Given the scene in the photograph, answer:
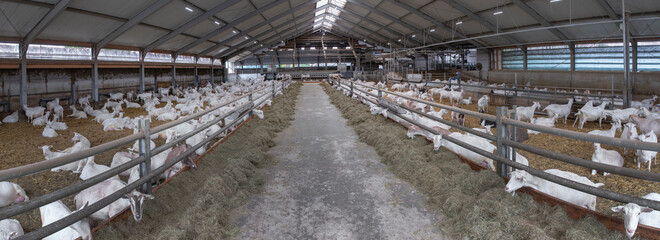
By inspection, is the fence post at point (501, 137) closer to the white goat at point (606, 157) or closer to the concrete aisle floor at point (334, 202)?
the concrete aisle floor at point (334, 202)

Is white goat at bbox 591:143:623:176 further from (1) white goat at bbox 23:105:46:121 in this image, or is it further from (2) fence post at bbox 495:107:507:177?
(1) white goat at bbox 23:105:46:121

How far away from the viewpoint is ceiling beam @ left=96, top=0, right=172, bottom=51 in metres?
18.1

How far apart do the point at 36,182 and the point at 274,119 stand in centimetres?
590

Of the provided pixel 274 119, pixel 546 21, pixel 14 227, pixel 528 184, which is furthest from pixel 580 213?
pixel 546 21

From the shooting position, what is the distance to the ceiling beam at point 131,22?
59.3ft

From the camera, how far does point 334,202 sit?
4.67 m

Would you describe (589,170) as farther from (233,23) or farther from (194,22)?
(233,23)

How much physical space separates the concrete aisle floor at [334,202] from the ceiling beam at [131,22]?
14.1 m

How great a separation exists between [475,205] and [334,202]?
1.65 m

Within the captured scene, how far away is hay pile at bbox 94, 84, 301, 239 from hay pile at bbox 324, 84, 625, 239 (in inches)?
88.7

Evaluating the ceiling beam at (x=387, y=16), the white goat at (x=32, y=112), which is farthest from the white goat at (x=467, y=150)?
the ceiling beam at (x=387, y=16)

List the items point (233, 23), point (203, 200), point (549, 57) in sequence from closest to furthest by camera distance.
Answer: point (203, 200), point (233, 23), point (549, 57)

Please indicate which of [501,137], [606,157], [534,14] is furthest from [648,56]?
[501,137]

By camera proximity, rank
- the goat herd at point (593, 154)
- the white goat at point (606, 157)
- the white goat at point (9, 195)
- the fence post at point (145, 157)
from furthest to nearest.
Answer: the white goat at point (606, 157)
the white goat at point (9, 195)
the fence post at point (145, 157)
the goat herd at point (593, 154)
